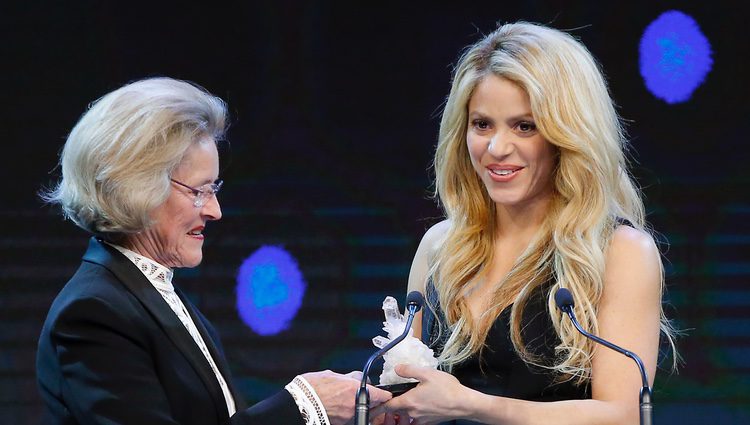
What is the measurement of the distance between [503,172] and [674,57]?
1.78 meters

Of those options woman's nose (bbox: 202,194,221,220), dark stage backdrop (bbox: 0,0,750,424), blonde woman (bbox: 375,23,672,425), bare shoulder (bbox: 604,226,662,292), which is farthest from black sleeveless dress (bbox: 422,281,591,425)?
dark stage backdrop (bbox: 0,0,750,424)

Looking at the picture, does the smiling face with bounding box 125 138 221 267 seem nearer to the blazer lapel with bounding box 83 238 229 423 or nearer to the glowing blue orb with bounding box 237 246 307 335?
the blazer lapel with bounding box 83 238 229 423

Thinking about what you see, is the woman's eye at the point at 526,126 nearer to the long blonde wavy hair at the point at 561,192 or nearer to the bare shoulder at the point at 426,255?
the long blonde wavy hair at the point at 561,192

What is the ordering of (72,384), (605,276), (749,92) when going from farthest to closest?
(749,92)
(605,276)
(72,384)

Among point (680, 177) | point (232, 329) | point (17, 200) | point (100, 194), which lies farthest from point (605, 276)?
point (17, 200)

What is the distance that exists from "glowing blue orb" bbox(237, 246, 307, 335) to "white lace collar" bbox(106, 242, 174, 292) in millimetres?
1760

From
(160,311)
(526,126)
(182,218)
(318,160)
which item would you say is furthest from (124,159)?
(318,160)

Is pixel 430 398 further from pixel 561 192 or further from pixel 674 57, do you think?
pixel 674 57

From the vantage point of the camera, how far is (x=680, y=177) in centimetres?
401

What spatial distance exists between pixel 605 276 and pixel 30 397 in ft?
8.73

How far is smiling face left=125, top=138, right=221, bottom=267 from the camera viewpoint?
7.55ft

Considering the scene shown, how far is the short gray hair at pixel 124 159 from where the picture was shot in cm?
218

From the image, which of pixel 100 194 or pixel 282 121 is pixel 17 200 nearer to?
pixel 282 121

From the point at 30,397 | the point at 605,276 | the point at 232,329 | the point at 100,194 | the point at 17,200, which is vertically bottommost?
the point at 30,397
